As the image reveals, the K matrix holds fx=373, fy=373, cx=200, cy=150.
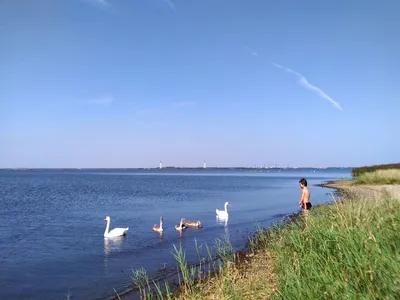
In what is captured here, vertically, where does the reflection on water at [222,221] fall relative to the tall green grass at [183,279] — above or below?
below

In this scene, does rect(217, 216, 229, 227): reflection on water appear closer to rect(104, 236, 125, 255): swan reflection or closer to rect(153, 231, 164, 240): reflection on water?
rect(153, 231, 164, 240): reflection on water

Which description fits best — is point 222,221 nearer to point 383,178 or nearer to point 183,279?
point 183,279

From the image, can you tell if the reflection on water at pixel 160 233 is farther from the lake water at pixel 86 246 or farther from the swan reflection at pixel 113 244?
the swan reflection at pixel 113 244

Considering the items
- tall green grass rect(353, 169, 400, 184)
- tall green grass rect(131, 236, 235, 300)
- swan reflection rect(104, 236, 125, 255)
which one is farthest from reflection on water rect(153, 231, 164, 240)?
tall green grass rect(353, 169, 400, 184)

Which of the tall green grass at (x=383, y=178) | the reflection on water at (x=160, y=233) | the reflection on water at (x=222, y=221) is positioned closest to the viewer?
the reflection on water at (x=160, y=233)

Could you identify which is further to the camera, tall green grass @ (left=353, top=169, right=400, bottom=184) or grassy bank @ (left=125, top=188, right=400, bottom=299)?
tall green grass @ (left=353, top=169, right=400, bottom=184)

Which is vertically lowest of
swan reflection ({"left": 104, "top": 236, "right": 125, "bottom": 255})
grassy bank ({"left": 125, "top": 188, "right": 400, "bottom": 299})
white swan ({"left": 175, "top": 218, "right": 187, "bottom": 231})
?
swan reflection ({"left": 104, "top": 236, "right": 125, "bottom": 255})

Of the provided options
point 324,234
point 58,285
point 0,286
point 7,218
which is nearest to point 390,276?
point 324,234

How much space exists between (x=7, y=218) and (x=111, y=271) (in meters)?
15.5

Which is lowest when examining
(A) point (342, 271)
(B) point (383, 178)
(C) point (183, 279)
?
→ (C) point (183, 279)

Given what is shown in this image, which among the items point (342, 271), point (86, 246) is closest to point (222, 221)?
point (86, 246)

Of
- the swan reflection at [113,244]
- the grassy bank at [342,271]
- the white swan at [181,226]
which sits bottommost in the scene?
the swan reflection at [113,244]

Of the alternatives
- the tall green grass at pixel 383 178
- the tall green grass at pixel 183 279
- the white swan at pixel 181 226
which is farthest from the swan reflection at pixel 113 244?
the tall green grass at pixel 383 178

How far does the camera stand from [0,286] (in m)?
10.6
